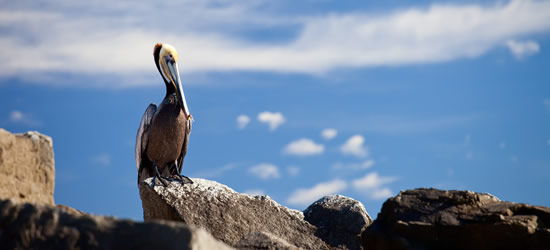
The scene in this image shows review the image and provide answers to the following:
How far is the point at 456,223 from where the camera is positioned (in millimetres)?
4648

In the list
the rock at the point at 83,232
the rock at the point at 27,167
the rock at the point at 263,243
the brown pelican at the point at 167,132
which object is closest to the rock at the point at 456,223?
the rock at the point at 263,243

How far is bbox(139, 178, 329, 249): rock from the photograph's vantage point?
6598 millimetres

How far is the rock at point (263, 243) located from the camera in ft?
15.8

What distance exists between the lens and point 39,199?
426 centimetres

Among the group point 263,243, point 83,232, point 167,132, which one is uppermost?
point 167,132

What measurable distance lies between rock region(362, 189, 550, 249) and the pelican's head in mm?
4537

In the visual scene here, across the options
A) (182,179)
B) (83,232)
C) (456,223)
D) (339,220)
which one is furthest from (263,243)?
(182,179)

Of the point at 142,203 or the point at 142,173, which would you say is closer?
the point at 142,203

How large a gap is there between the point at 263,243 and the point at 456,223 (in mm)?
1535

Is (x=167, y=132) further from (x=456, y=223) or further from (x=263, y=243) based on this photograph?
(x=456, y=223)

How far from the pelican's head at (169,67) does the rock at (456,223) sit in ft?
14.9

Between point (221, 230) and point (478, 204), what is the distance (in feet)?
9.37

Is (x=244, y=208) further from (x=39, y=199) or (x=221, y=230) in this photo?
(x=39, y=199)

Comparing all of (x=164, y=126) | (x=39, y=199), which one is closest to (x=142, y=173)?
(x=164, y=126)
